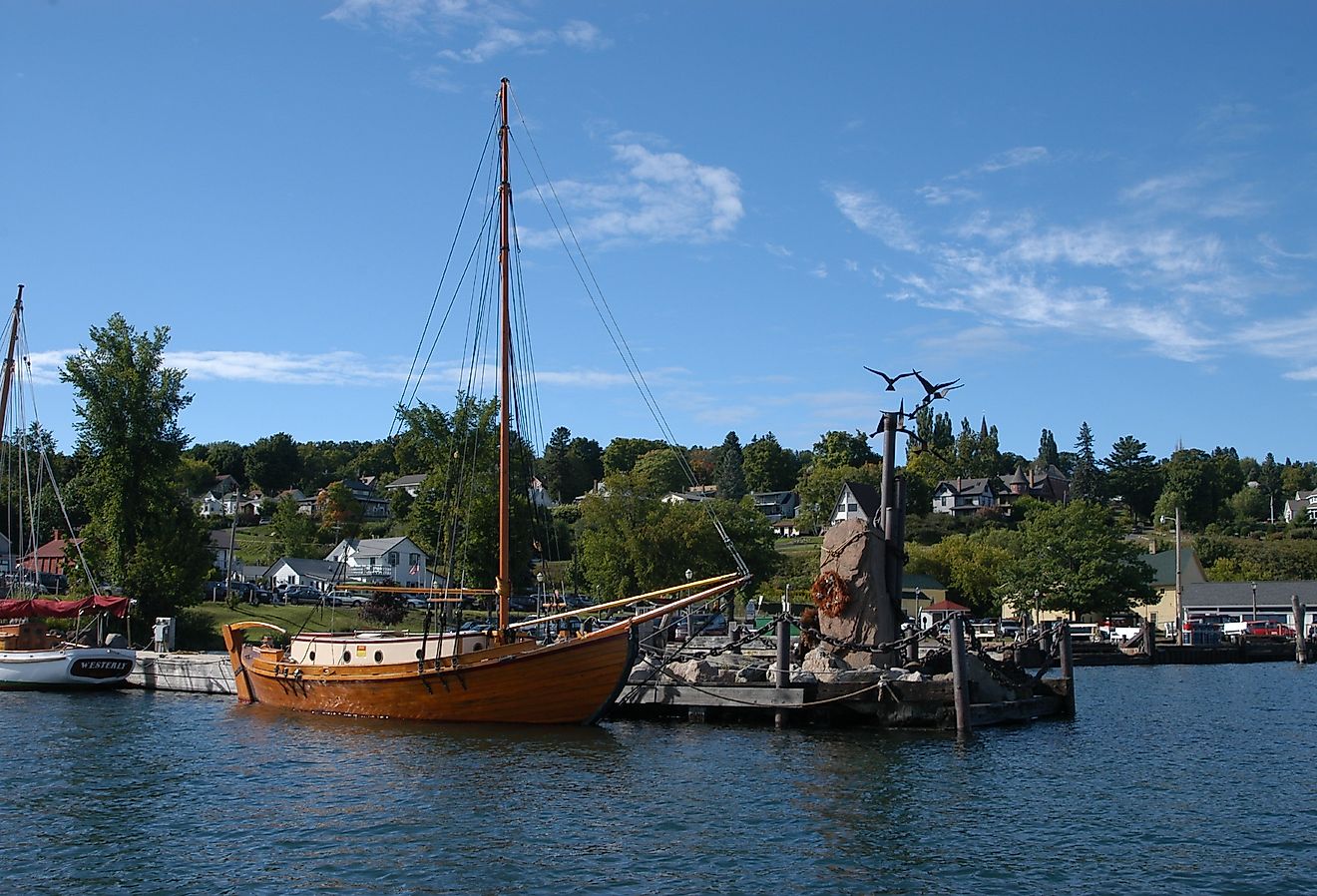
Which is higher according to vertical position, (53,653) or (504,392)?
(504,392)

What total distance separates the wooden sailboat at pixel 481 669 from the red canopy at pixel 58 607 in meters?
14.2

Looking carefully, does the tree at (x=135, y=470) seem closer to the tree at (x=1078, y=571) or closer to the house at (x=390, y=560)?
the house at (x=390, y=560)

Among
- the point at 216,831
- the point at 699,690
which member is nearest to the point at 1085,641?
the point at 699,690

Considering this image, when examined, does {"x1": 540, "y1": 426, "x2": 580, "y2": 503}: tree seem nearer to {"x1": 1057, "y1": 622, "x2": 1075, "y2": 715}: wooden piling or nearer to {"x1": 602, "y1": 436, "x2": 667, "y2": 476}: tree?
{"x1": 602, "y1": 436, "x2": 667, "y2": 476}: tree

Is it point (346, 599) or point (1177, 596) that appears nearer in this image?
point (346, 599)

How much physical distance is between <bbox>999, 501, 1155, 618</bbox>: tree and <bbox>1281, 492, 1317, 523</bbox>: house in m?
99.9

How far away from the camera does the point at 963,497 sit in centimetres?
16075

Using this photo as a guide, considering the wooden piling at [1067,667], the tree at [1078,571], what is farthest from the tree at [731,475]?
the wooden piling at [1067,667]

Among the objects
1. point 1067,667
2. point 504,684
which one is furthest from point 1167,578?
point 504,684

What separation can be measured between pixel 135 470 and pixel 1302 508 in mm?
165351

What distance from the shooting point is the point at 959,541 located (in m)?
111

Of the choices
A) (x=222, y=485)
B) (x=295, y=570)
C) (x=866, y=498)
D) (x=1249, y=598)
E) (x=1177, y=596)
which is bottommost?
(x=1249, y=598)

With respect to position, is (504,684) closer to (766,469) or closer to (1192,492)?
(1192,492)

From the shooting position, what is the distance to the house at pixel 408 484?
155000mm
